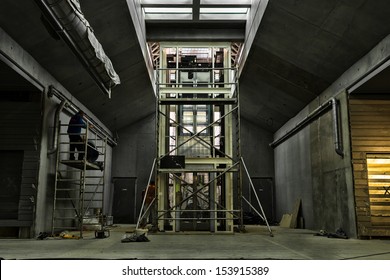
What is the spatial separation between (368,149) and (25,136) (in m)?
9.27

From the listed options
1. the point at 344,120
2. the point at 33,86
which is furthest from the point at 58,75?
the point at 344,120

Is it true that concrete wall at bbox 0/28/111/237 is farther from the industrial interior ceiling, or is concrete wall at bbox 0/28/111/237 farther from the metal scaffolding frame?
the metal scaffolding frame

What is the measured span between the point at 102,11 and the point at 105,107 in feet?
20.7

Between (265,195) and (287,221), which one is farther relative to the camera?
(265,195)

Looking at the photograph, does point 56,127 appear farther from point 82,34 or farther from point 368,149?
point 368,149

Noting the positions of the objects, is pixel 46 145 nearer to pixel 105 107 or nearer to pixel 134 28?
pixel 134 28

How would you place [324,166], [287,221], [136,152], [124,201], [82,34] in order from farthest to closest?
[136,152]
[124,201]
[287,221]
[324,166]
[82,34]

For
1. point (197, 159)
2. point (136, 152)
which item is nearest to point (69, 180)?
point (197, 159)

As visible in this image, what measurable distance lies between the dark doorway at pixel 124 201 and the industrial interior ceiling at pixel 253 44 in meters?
4.17

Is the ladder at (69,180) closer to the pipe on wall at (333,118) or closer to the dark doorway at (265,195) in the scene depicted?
the pipe on wall at (333,118)

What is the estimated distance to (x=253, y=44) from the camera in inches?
451

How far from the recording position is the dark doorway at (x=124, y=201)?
1820cm

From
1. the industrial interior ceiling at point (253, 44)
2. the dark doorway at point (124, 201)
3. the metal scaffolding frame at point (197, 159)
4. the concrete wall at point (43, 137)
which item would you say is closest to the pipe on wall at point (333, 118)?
the industrial interior ceiling at point (253, 44)

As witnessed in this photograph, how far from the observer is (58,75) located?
10.4 metres
